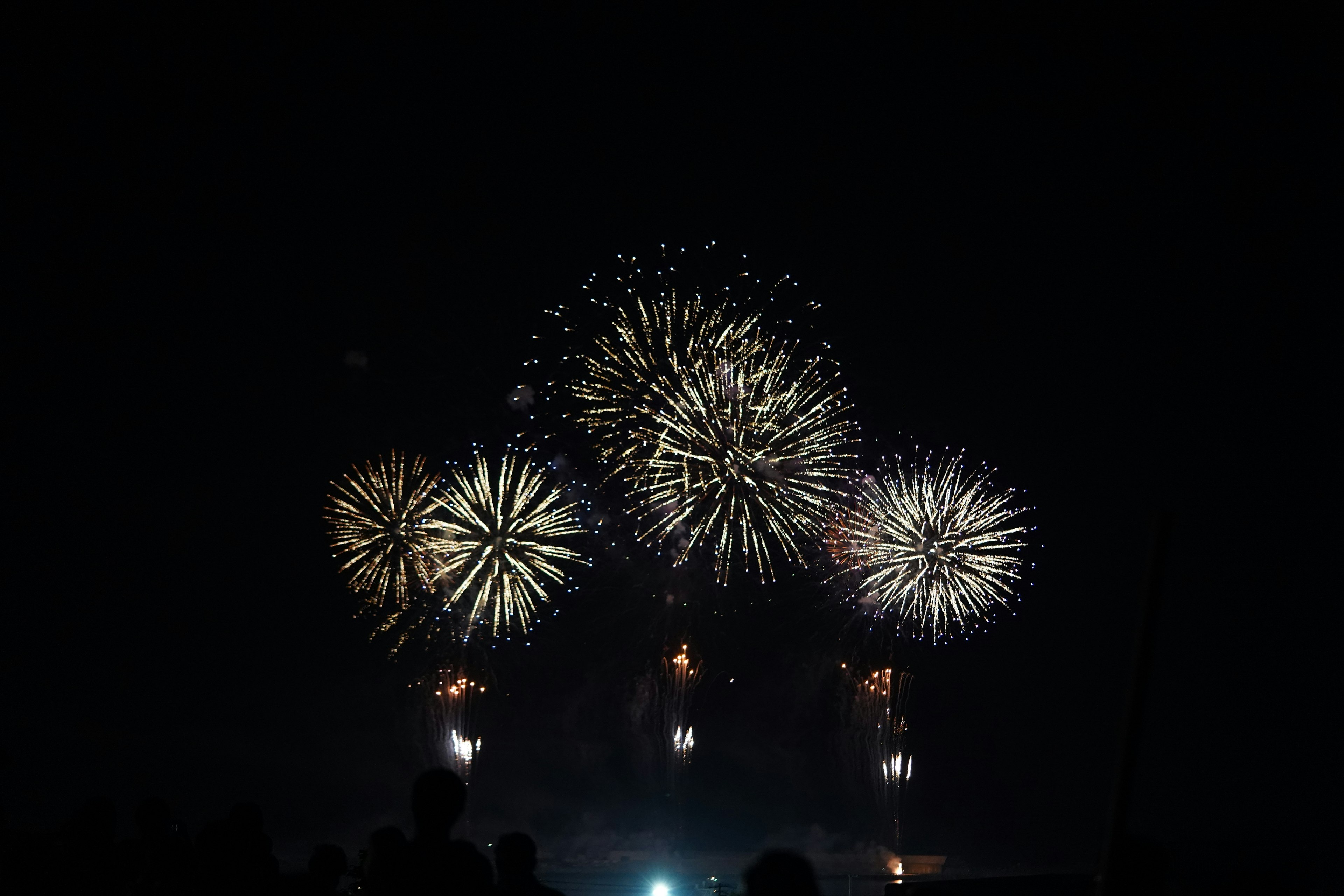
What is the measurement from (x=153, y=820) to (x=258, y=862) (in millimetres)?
2158

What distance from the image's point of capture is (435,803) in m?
6.73

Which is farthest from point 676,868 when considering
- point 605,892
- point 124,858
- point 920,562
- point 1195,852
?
point 124,858

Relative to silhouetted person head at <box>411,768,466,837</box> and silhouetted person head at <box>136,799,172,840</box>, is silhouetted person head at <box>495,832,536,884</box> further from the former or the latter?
silhouetted person head at <box>136,799,172,840</box>

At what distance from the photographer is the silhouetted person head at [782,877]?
5.11 meters

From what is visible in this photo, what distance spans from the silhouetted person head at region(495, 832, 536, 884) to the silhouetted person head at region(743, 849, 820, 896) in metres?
3.93

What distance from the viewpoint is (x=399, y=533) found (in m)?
44.9

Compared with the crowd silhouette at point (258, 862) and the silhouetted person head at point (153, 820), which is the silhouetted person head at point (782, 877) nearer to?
the crowd silhouette at point (258, 862)

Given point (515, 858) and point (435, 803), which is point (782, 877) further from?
point (515, 858)

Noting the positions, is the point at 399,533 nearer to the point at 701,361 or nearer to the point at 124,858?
the point at 701,361

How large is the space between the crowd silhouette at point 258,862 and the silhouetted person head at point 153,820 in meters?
0.01

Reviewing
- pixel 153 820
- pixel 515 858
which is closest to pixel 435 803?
pixel 515 858

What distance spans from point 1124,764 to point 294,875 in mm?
7795

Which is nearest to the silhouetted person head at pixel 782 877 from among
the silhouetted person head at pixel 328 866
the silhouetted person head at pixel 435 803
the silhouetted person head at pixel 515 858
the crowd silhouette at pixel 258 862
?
the crowd silhouette at pixel 258 862

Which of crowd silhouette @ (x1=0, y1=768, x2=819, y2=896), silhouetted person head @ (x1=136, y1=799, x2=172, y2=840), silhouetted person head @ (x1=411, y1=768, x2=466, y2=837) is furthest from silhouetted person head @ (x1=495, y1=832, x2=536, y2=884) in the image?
silhouetted person head @ (x1=136, y1=799, x2=172, y2=840)
